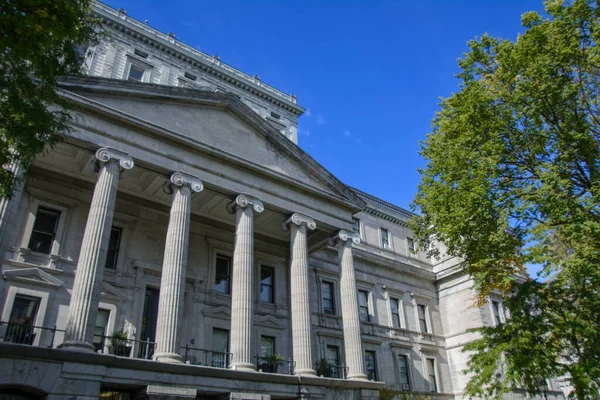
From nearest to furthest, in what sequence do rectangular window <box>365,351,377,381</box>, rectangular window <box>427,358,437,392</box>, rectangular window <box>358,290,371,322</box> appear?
rectangular window <box>365,351,377,381</box> < rectangular window <box>358,290,371,322</box> < rectangular window <box>427,358,437,392</box>

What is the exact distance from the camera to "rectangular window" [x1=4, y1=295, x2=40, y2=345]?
19.0 meters

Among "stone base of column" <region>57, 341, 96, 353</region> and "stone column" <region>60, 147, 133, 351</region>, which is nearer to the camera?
"stone base of column" <region>57, 341, 96, 353</region>

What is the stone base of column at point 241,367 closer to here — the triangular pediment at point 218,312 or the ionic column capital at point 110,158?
the triangular pediment at point 218,312

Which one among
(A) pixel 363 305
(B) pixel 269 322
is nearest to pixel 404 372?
(A) pixel 363 305

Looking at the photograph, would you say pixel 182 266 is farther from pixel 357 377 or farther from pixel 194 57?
pixel 194 57

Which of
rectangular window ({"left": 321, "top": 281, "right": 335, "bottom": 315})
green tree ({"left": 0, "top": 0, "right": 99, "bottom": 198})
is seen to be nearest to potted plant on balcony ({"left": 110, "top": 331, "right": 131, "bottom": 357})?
green tree ({"left": 0, "top": 0, "right": 99, "bottom": 198})

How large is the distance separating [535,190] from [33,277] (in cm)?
Answer: 2147

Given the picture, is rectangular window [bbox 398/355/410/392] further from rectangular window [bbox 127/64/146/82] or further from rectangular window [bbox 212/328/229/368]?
rectangular window [bbox 127/64/146/82]

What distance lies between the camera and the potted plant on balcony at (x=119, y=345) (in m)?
19.1

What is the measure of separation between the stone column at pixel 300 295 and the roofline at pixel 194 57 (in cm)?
1925

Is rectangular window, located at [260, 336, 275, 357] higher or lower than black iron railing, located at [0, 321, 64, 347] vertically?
higher

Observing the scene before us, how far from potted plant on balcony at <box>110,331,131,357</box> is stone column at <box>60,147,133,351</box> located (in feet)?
8.30

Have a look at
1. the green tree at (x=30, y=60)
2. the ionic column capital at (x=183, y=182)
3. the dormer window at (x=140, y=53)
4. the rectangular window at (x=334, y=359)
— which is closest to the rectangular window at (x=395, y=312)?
the rectangular window at (x=334, y=359)

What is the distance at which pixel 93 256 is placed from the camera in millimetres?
17516
